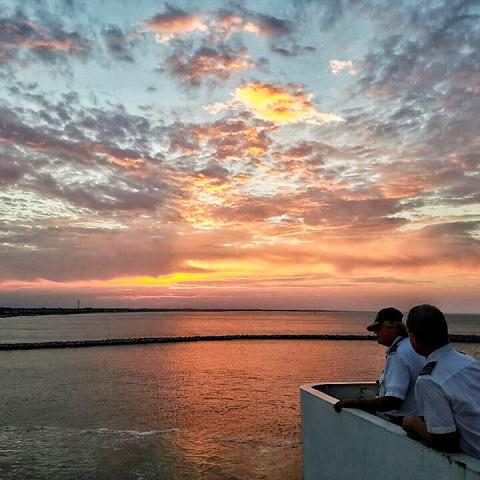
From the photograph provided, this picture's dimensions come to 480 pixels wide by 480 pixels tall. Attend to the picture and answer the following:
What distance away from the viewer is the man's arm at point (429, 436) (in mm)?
3102

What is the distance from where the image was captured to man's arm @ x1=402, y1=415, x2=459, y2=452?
3102 millimetres

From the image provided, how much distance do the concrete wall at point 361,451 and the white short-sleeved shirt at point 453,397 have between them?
0.18 metres

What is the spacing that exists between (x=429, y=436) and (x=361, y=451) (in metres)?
1.24

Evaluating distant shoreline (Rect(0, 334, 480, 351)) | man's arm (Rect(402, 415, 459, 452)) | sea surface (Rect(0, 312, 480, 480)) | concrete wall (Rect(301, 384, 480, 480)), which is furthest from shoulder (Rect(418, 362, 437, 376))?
distant shoreline (Rect(0, 334, 480, 351))

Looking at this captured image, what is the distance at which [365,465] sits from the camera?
424 cm

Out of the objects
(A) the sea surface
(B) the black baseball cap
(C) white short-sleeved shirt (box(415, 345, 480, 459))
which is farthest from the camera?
(A) the sea surface

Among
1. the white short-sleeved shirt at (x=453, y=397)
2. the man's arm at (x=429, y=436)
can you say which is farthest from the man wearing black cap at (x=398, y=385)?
the white short-sleeved shirt at (x=453, y=397)

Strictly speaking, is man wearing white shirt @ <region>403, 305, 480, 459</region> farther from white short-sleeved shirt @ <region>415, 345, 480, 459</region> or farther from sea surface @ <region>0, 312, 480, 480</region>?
sea surface @ <region>0, 312, 480, 480</region>

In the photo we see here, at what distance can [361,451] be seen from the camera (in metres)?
4.34

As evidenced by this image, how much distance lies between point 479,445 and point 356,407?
1.57 metres

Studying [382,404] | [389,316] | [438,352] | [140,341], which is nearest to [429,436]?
[438,352]

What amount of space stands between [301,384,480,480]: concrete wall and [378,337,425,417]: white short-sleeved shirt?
0.30 meters

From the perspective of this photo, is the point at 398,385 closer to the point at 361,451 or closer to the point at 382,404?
the point at 382,404

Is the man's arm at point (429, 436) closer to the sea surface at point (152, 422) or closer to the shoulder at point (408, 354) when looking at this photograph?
the shoulder at point (408, 354)
